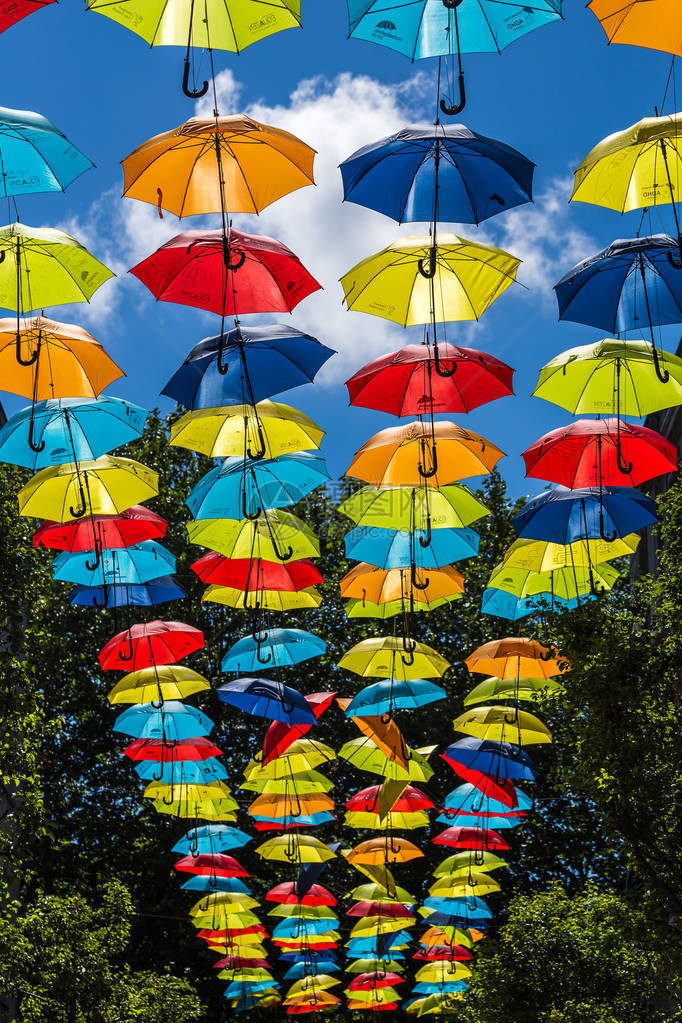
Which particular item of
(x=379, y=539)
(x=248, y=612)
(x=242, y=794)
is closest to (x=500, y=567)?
(x=379, y=539)

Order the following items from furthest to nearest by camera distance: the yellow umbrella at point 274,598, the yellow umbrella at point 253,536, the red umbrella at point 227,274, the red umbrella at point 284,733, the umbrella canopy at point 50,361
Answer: the red umbrella at point 284,733, the yellow umbrella at point 274,598, the yellow umbrella at point 253,536, the umbrella canopy at point 50,361, the red umbrella at point 227,274

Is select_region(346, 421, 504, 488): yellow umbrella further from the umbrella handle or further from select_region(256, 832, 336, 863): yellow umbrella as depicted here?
select_region(256, 832, 336, 863): yellow umbrella

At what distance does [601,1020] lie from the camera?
36.2 ft

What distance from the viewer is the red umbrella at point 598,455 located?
362 inches

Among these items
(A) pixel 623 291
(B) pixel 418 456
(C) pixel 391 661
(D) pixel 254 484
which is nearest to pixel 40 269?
(D) pixel 254 484

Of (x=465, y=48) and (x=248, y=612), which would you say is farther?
(x=248, y=612)

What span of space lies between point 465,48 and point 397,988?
20.4m

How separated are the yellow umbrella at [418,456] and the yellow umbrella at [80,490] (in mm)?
2057

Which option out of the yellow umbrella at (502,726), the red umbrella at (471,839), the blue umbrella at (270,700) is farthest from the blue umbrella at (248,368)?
the red umbrella at (471,839)

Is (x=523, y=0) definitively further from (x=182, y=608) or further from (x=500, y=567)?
(x=182, y=608)

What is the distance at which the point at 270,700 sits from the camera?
463 inches

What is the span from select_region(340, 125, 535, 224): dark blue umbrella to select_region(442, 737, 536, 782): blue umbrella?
20.4 feet

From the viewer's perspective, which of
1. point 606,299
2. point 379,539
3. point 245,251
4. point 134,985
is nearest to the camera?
point 245,251

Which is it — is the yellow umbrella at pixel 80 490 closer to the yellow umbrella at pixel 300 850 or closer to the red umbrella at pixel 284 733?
the red umbrella at pixel 284 733
